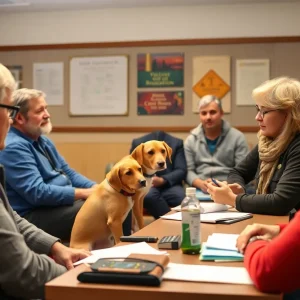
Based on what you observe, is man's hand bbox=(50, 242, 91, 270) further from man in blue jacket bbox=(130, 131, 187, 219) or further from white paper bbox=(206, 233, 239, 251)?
man in blue jacket bbox=(130, 131, 187, 219)

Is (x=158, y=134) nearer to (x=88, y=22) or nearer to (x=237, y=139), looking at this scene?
(x=237, y=139)

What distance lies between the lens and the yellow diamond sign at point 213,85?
4.64m

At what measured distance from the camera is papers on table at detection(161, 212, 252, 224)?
72.1 inches

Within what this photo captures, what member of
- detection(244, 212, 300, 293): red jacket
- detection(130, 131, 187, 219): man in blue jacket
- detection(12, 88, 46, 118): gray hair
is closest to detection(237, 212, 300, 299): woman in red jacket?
detection(244, 212, 300, 293): red jacket

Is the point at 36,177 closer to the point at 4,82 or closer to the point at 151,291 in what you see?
the point at 4,82

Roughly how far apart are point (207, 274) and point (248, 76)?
372cm

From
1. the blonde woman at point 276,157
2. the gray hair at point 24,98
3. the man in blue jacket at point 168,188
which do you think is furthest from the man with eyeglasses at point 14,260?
the man in blue jacket at point 168,188

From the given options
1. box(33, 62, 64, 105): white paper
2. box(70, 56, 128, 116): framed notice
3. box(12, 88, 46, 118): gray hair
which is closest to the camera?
box(12, 88, 46, 118): gray hair

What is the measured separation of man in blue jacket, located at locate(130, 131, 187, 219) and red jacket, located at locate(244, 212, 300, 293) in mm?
2657

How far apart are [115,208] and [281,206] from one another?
0.78 metres

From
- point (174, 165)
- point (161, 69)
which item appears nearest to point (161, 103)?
point (161, 69)

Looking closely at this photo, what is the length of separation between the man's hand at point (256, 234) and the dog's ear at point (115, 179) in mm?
1026

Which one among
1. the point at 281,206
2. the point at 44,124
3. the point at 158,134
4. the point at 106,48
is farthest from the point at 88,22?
the point at 281,206

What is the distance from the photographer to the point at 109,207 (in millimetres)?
2277
